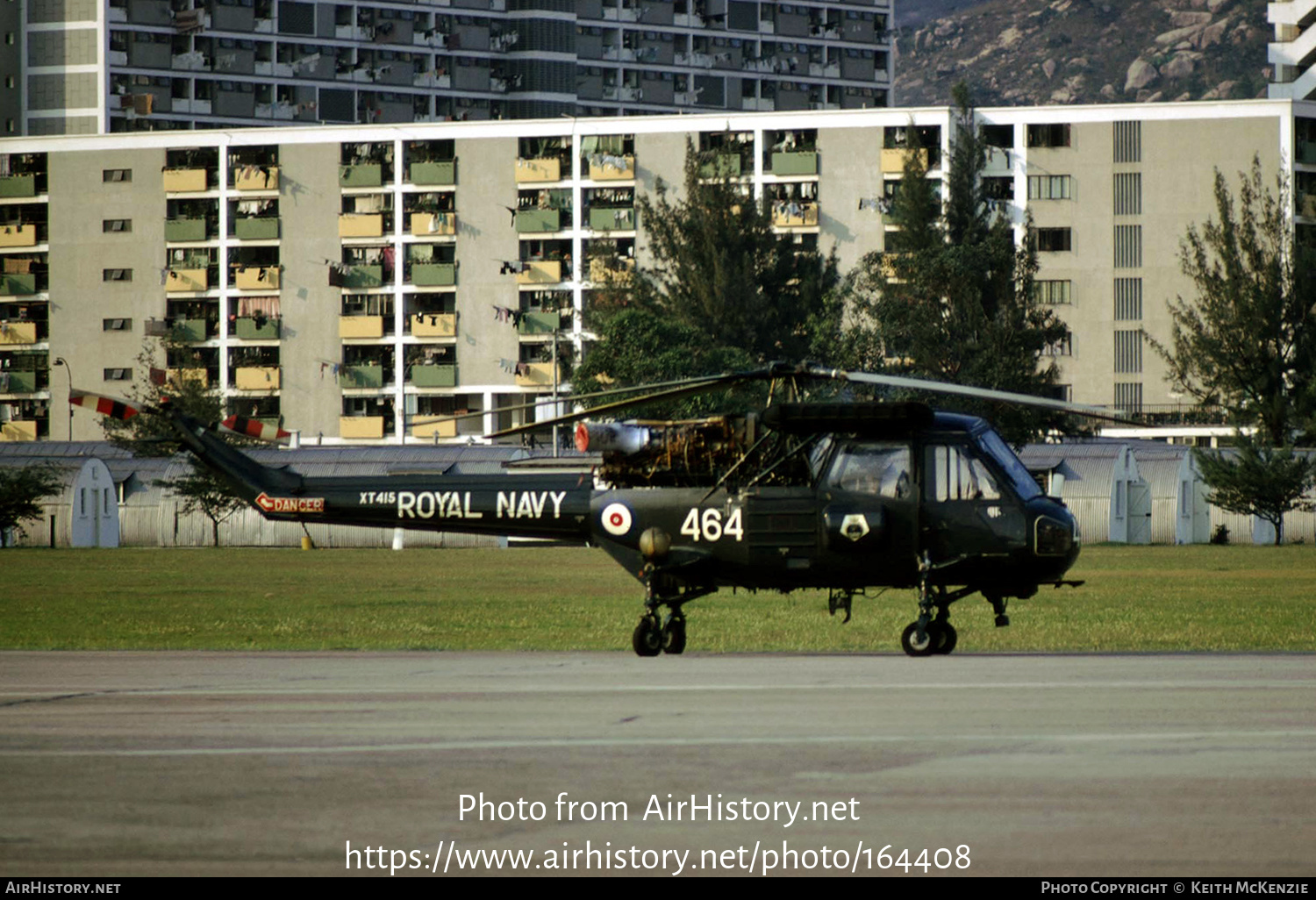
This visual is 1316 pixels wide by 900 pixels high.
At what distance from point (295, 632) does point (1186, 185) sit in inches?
3804

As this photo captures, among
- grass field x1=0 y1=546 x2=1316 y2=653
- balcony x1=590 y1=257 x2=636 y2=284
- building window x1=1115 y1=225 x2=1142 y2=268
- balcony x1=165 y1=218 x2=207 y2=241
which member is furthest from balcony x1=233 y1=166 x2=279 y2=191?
grass field x1=0 y1=546 x2=1316 y2=653

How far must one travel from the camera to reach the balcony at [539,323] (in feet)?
410

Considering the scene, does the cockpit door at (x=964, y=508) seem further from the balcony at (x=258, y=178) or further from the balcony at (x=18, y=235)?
the balcony at (x=18, y=235)

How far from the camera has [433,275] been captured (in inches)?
5002

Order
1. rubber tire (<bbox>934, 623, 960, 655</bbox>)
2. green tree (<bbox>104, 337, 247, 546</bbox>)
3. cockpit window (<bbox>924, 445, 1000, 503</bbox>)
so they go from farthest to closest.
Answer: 1. green tree (<bbox>104, 337, 247, 546</bbox>)
2. rubber tire (<bbox>934, 623, 960, 655</bbox>)
3. cockpit window (<bbox>924, 445, 1000, 503</bbox>)

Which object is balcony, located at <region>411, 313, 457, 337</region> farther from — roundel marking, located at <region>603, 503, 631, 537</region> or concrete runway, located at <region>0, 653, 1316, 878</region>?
concrete runway, located at <region>0, 653, 1316, 878</region>

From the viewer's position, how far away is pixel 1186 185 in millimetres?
118125

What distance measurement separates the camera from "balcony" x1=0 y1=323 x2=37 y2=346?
435 feet

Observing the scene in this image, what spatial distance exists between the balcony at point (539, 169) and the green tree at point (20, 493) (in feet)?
151

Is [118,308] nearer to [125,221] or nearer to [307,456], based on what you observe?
[125,221]

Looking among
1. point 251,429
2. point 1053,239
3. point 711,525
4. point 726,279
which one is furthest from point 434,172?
point 711,525

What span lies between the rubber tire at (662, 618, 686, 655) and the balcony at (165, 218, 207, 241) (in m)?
109

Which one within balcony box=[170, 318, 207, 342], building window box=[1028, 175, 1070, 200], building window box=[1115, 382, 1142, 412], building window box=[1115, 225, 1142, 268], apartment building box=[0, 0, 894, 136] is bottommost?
building window box=[1115, 382, 1142, 412]
